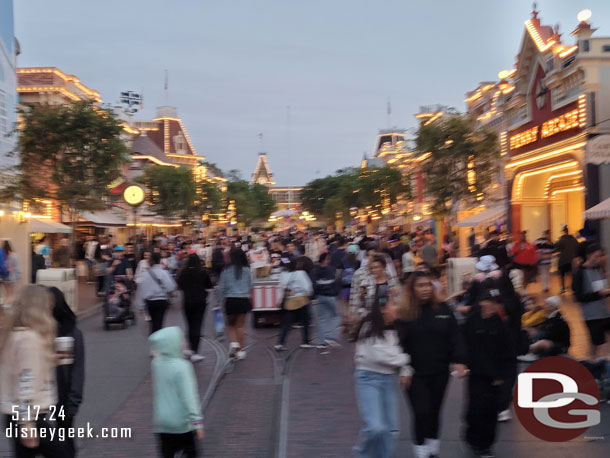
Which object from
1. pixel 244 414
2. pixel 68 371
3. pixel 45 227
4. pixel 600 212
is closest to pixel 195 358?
pixel 244 414

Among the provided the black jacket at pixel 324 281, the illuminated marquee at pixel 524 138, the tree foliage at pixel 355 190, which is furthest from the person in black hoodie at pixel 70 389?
the tree foliage at pixel 355 190

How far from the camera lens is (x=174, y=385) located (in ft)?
16.5

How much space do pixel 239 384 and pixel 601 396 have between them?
4.48 metres

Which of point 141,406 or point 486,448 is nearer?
point 486,448

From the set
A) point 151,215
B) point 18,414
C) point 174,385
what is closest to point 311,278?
point 174,385

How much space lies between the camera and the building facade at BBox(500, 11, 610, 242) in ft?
66.0

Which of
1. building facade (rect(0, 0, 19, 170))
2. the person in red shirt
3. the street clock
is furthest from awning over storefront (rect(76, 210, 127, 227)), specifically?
the person in red shirt

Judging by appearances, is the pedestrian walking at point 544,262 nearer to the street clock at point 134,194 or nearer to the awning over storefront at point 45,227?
the street clock at point 134,194

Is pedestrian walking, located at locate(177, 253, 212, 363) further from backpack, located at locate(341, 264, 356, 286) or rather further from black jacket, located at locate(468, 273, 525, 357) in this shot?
black jacket, located at locate(468, 273, 525, 357)

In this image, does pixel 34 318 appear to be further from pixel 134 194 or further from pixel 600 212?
pixel 134 194

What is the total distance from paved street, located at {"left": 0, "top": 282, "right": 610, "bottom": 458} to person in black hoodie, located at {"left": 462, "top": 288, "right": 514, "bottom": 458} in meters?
0.37

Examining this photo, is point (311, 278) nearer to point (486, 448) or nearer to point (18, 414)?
point (486, 448)

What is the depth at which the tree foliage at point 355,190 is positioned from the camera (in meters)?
53.4

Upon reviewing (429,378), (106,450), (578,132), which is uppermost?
(578,132)
